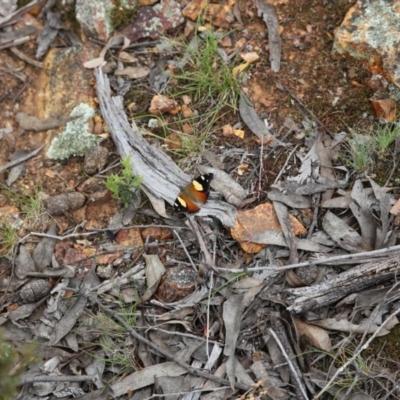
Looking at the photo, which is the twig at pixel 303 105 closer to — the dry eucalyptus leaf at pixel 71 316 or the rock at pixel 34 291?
the dry eucalyptus leaf at pixel 71 316

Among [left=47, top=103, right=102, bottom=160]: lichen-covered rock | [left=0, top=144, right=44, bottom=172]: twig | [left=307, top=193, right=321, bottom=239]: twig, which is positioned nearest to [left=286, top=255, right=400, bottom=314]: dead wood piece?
[left=307, top=193, right=321, bottom=239]: twig

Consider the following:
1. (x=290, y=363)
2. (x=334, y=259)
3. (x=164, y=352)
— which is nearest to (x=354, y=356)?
(x=290, y=363)

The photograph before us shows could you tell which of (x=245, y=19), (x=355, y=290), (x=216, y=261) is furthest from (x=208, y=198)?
(x=245, y=19)

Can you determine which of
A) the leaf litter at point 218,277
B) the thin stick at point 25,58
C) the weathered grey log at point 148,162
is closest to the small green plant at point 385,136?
the leaf litter at point 218,277

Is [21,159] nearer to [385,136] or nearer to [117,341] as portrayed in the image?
[117,341]

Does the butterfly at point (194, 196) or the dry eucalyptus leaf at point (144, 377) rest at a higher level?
the butterfly at point (194, 196)

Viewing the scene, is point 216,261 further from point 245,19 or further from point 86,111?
point 245,19
